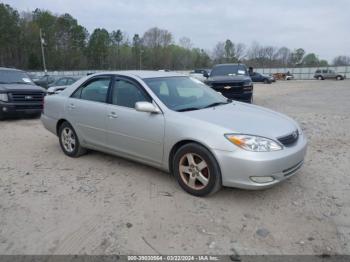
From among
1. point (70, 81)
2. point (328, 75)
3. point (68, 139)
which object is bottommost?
point (328, 75)

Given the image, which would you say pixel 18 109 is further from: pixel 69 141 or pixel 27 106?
pixel 69 141

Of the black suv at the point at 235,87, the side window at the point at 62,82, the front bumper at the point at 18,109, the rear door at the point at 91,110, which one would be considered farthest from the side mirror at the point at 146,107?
the side window at the point at 62,82

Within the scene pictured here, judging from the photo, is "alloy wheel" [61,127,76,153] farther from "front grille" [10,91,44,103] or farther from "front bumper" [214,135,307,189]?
"front grille" [10,91,44,103]

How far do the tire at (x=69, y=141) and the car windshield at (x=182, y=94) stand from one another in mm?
1844

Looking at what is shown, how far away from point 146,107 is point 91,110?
133 centimetres

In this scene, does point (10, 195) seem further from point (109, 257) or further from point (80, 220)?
point (109, 257)

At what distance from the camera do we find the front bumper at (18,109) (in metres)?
8.95

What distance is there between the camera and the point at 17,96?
9.16 meters

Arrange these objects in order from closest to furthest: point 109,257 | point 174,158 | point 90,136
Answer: point 109,257 → point 174,158 → point 90,136

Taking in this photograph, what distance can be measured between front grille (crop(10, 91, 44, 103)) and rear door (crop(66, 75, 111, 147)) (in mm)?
4869

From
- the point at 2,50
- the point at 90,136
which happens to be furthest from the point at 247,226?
the point at 2,50

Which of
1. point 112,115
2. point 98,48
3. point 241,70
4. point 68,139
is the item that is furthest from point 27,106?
point 98,48

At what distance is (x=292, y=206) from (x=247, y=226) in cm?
74

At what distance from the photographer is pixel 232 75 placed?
11836 mm
